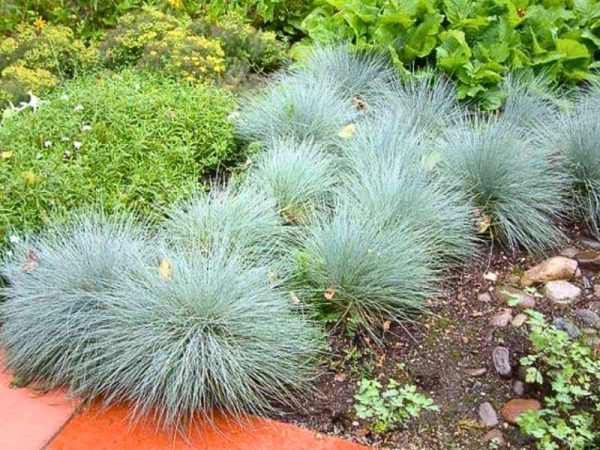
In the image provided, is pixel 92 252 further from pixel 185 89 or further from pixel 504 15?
pixel 504 15

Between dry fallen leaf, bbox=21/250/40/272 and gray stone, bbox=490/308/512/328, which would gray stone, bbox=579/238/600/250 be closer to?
gray stone, bbox=490/308/512/328

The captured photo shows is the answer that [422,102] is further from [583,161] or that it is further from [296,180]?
[296,180]

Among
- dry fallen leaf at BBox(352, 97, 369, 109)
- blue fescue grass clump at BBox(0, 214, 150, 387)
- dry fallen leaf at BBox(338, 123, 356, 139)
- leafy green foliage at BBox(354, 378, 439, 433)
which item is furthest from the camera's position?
dry fallen leaf at BBox(352, 97, 369, 109)

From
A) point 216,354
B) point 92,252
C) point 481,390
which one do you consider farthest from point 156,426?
point 481,390

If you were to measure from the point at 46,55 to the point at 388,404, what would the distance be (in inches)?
104

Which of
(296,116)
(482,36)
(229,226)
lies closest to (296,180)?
(229,226)

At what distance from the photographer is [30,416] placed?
6.37 feet

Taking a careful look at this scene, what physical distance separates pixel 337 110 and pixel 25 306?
1683 millimetres

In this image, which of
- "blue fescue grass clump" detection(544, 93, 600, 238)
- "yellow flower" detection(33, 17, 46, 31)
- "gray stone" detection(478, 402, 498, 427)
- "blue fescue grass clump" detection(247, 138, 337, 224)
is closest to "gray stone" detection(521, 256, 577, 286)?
"blue fescue grass clump" detection(544, 93, 600, 238)

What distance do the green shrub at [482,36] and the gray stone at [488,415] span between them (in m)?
1.80

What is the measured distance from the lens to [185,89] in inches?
133

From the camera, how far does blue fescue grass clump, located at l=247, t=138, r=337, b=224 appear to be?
2699 millimetres

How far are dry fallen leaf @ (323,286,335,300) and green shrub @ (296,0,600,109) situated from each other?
158 cm

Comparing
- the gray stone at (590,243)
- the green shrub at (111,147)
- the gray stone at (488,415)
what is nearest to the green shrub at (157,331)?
the green shrub at (111,147)
